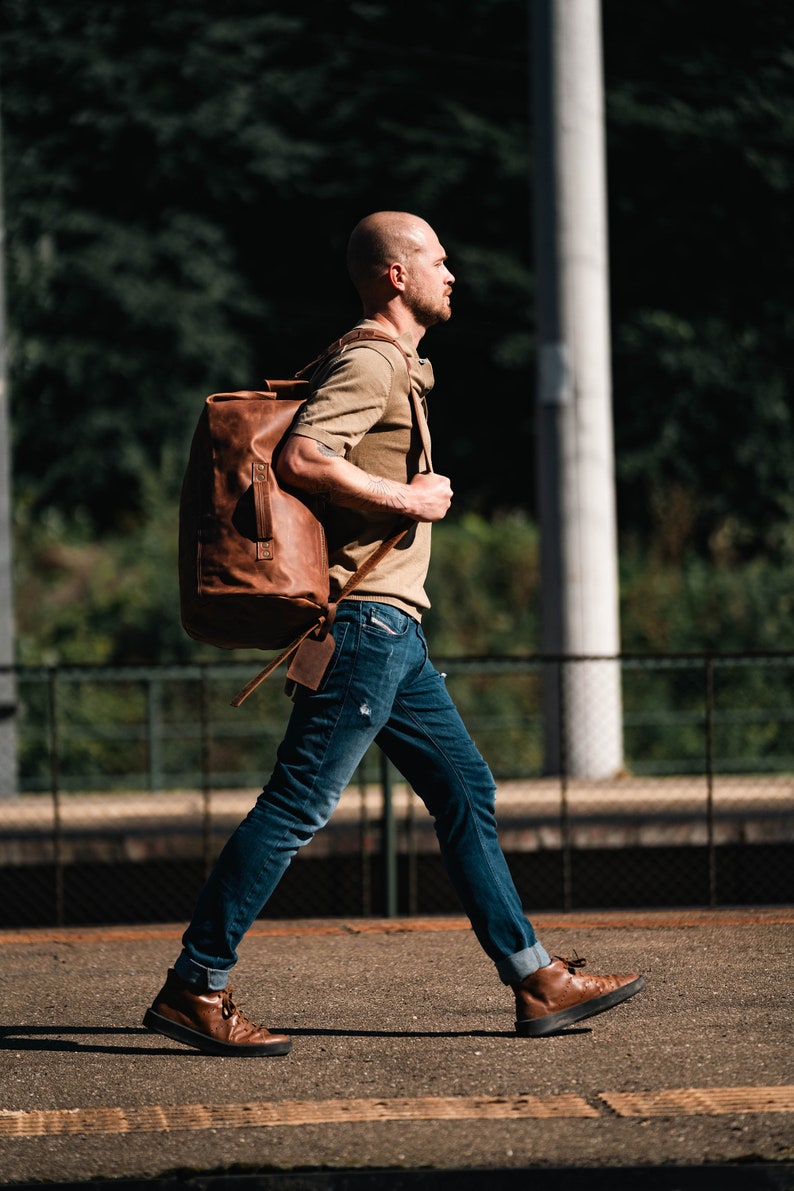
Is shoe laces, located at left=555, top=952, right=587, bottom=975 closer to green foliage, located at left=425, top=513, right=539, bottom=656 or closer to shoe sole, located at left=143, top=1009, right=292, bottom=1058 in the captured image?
shoe sole, located at left=143, top=1009, right=292, bottom=1058

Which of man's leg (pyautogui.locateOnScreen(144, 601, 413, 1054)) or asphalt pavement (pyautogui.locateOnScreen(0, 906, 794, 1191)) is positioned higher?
man's leg (pyautogui.locateOnScreen(144, 601, 413, 1054))

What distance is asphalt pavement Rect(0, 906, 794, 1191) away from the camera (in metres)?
3.67

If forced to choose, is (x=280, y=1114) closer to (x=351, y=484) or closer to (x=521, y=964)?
(x=521, y=964)

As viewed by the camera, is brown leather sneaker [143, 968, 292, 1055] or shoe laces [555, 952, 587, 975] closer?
brown leather sneaker [143, 968, 292, 1055]

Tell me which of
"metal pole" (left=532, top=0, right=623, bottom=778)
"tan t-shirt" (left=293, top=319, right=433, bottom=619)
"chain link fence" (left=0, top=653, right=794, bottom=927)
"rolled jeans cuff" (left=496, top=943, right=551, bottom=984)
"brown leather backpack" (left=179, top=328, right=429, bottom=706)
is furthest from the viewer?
"metal pole" (left=532, top=0, right=623, bottom=778)

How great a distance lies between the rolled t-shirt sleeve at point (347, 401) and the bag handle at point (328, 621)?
82 mm

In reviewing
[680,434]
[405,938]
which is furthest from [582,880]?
[680,434]

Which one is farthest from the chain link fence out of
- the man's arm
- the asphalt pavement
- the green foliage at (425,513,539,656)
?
the man's arm

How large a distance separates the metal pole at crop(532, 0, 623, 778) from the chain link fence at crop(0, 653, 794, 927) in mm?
66

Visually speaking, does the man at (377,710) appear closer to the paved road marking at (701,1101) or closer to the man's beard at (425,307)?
the man's beard at (425,307)

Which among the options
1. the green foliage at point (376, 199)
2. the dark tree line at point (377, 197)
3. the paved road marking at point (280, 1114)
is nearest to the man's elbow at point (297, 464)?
the paved road marking at point (280, 1114)

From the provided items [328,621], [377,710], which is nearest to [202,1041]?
[377,710]

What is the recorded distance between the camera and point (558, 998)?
4.70 metres

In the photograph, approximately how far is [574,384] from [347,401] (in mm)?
8721
